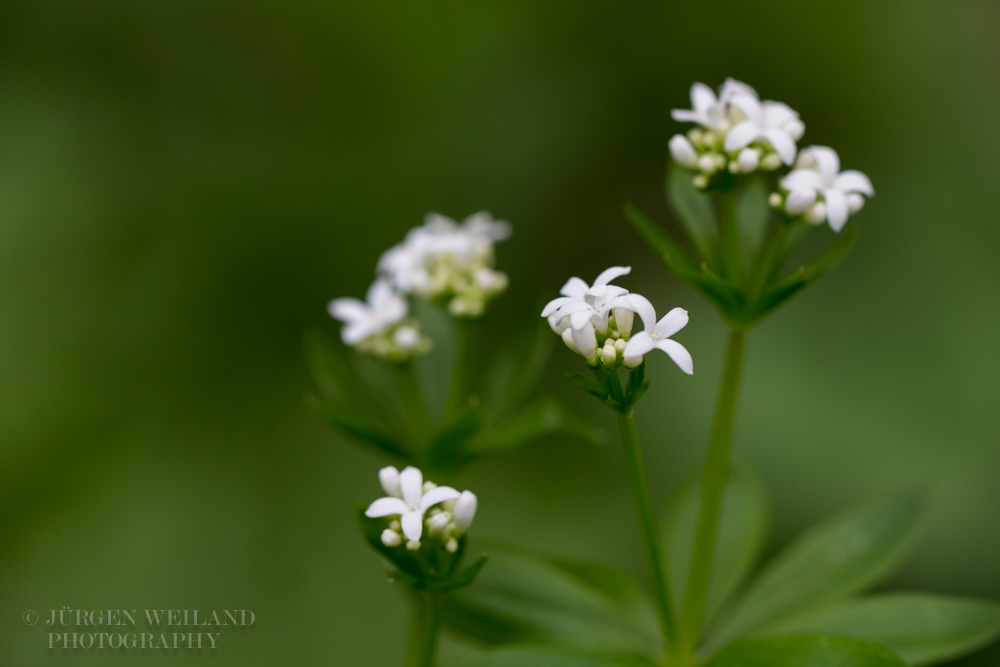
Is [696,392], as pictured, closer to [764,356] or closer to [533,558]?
[764,356]

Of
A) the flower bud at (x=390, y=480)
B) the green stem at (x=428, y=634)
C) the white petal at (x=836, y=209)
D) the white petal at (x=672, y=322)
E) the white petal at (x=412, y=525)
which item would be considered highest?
the white petal at (x=836, y=209)

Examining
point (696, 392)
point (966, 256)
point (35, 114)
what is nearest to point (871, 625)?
point (696, 392)

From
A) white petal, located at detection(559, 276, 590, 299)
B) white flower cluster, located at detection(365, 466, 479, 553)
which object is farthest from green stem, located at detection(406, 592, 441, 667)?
white petal, located at detection(559, 276, 590, 299)

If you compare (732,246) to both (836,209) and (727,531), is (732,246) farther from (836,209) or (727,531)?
(727,531)

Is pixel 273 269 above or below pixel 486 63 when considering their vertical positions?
below

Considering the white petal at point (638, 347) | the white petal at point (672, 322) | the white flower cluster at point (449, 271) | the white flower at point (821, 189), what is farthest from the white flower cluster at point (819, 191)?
the white flower cluster at point (449, 271)

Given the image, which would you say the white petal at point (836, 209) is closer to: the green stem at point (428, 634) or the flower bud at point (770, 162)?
the flower bud at point (770, 162)

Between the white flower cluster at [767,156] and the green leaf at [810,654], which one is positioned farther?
the white flower cluster at [767,156]
